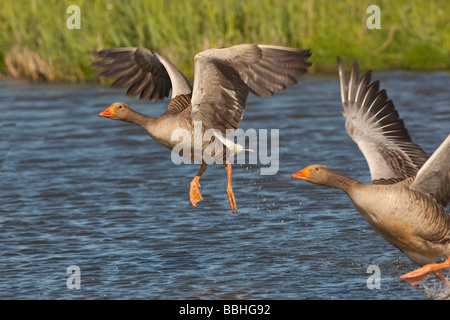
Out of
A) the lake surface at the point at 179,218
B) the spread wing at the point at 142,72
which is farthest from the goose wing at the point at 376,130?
the spread wing at the point at 142,72

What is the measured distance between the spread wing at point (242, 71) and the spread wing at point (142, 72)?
0.81 metres

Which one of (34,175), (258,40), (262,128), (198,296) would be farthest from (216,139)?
(258,40)

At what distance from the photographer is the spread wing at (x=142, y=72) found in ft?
32.5

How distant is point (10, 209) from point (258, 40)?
26.7 ft

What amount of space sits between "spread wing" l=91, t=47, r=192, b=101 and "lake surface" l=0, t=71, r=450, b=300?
5.59 feet

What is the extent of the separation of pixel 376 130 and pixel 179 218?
3.23m

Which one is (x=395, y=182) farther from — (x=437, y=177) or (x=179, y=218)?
(x=179, y=218)

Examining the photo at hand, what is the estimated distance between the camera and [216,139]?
949cm

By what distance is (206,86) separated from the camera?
357 inches

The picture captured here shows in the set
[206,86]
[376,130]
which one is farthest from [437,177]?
[206,86]

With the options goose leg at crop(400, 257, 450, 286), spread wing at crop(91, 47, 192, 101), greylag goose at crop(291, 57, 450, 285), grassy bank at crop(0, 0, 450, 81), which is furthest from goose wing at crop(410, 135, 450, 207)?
grassy bank at crop(0, 0, 450, 81)

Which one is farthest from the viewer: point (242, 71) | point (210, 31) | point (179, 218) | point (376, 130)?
point (210, 31)

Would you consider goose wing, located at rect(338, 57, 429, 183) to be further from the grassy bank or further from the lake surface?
the grassy bank

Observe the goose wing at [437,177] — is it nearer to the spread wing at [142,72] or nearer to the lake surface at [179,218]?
the lake surface at [179,218]
